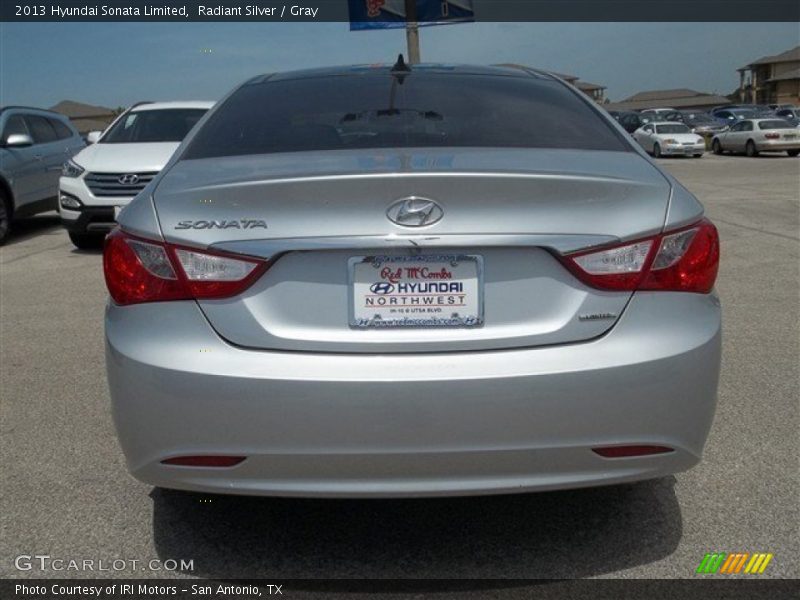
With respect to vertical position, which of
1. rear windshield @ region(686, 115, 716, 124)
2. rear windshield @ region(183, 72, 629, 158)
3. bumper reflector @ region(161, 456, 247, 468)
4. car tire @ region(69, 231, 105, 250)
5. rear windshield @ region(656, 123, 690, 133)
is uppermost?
rear windshield @ region(183, 72, 629, 158)

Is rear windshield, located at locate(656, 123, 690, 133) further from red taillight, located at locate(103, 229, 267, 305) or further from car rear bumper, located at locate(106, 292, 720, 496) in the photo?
red taillight, located at locate(103, 229, 267, 305)

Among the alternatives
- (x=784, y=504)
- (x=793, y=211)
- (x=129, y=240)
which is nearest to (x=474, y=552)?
(x=784, y=504)

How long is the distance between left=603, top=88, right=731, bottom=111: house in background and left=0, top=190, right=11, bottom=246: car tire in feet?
323

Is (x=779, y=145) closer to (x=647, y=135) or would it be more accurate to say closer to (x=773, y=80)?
(x=647, y=135)

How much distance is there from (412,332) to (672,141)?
32.7 metres

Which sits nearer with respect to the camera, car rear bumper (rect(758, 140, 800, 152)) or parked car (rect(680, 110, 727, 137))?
car rear bumper (rect(758, 140, 800, 152))

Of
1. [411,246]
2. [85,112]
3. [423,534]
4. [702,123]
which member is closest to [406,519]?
[423,534]

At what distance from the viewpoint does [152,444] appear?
8.79 ft

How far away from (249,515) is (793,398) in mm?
2817

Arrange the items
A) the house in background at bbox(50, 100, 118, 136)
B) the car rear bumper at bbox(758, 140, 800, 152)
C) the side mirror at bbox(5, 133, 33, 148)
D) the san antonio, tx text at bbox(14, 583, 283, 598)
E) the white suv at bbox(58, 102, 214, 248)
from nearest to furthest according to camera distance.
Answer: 1. the san antonio, tx text at bbox(14, 583, 283, 598)
2. the white suv at bbox(58, 102, 214, 248)
3. the side mirror at bbox(5, 133, 33, 148)
4. the car rear bumper at bbox(758, 140, 800, 152)
5. the house in background at bbox(50, 100, 118, 136)

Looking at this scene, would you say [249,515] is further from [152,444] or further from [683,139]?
[683,139]

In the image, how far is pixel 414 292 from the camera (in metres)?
2.58

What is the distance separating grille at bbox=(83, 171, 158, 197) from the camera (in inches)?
405

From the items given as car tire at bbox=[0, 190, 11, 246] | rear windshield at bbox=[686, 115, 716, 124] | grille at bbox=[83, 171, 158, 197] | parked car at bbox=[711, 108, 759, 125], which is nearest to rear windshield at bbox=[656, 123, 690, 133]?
rear windshield at bbox=[686, 115, 716, 124]
